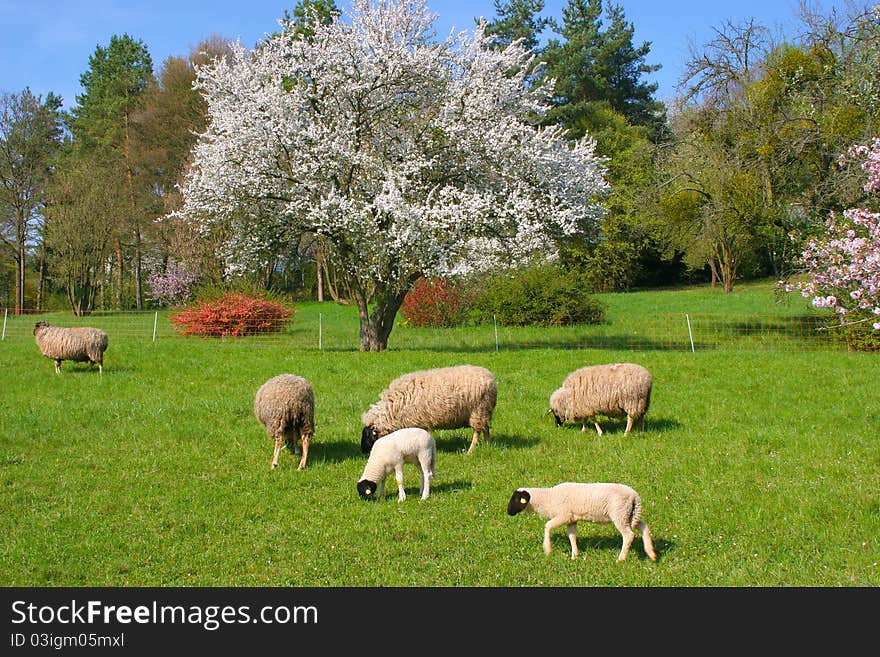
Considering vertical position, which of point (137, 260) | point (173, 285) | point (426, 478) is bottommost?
point (426, 478)

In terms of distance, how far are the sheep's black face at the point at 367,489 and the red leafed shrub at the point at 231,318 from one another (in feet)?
56.7

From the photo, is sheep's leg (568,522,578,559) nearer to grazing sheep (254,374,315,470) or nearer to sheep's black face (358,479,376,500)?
sheep's black face (358,479,376,500)

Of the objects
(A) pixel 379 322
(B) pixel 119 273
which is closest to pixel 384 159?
(A) pixel 379 322

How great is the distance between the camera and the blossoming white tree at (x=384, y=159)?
59.0ft

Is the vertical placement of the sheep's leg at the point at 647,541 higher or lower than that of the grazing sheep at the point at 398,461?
lower

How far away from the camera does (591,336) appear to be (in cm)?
2284

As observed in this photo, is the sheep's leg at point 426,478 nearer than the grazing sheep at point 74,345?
Yes

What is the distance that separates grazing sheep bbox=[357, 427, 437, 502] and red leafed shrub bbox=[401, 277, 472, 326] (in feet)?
61.8

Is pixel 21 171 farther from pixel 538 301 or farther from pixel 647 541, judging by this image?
pixel 647 541

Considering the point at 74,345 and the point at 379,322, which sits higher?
the point at 379,322

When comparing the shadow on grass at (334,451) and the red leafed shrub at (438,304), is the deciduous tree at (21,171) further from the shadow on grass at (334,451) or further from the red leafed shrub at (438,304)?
the shadow on grass at (334,451)

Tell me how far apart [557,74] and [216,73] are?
34.9 metres

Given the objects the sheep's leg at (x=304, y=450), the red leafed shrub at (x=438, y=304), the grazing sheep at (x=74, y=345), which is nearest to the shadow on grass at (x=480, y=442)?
the sheep's leg at (x=304, y=450)

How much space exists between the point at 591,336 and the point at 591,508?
679 inches
